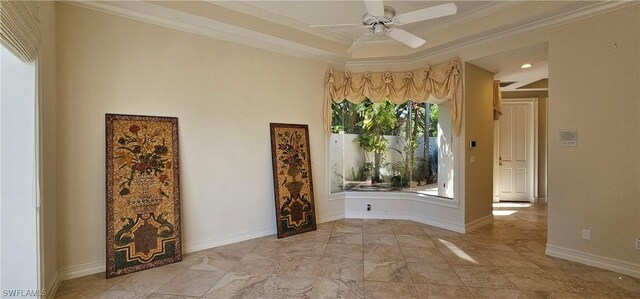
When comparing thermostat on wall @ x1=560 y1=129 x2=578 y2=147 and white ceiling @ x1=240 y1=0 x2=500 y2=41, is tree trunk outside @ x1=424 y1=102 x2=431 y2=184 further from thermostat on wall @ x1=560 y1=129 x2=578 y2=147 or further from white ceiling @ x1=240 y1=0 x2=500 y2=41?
thermostat on wall @ x1=560 y1=129 x2=578 y2=147

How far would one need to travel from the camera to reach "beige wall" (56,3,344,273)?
9.20 ft

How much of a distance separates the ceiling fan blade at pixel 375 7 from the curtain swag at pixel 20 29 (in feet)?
7.56

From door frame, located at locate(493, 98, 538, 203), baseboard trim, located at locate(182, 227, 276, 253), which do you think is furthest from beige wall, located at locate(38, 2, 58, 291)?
door frame, located at locate(493, 98, 538, 203)

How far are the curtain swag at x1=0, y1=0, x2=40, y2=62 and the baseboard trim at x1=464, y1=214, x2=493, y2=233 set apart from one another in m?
5.05

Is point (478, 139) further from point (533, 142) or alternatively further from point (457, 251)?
point (533, 142)

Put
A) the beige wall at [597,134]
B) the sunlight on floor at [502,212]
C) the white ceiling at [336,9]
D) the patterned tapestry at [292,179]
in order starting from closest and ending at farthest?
1. the beige wall at [597,134]
2. the white ceiling at [336,9]
3. the patterned tapestry at [292,179]
4. the sunlight on floor at [502,212]

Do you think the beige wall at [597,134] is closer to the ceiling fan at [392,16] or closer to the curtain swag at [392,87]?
the curtain swag at [392,87]

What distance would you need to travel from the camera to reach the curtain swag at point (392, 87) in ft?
14.1

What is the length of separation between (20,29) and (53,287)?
6.93ft

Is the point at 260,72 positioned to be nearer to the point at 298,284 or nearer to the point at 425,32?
the point at 425,32

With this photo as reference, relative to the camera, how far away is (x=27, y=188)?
83.0 inches

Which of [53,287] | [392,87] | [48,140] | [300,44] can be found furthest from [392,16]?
[53,287]

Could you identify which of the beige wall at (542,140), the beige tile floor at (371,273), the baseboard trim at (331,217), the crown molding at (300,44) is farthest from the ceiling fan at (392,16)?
the beige wall at (542,140)

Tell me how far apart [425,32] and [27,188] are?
15.4 feet
